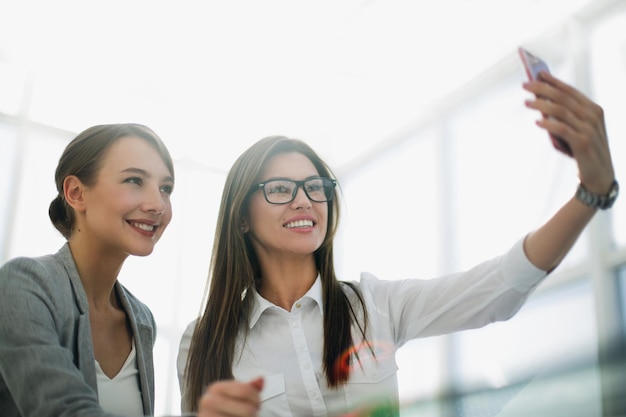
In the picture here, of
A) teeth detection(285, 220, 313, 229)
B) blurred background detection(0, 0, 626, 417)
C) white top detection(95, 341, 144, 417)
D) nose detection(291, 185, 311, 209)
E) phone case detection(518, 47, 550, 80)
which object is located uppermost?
blurred background detection(0, 0, 626, 417)

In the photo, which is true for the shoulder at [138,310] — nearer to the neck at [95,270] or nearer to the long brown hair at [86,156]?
the neck at [95,270]

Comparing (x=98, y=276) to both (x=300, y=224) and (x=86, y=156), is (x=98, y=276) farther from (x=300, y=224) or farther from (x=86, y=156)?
(x=300, y=224)

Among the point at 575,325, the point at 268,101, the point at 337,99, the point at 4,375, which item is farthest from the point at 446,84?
the point at 4,375

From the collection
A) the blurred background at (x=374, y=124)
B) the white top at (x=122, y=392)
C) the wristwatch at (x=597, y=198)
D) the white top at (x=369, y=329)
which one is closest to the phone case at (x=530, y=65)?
the wristwatch at (x=597, y=198)

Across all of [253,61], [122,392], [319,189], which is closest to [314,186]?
[319,189]

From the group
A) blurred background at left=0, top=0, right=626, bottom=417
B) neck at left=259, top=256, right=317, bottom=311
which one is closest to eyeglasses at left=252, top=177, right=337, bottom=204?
neck at left=259, top=256, right=317, bottom=311

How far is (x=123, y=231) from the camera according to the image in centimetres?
195

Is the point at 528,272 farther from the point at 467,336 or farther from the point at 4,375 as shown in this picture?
the point at 467,336

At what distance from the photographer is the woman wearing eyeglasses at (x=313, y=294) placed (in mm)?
1506

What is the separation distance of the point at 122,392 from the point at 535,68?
124cm

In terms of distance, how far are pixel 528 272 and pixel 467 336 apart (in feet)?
12.0

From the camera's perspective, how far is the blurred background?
446 cm

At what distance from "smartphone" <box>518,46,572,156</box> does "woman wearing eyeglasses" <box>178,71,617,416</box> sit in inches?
1.0

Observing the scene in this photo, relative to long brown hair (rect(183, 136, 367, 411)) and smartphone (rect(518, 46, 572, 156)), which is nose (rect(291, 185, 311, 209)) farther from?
smartphone (rect(518, 46, 572, 156))
